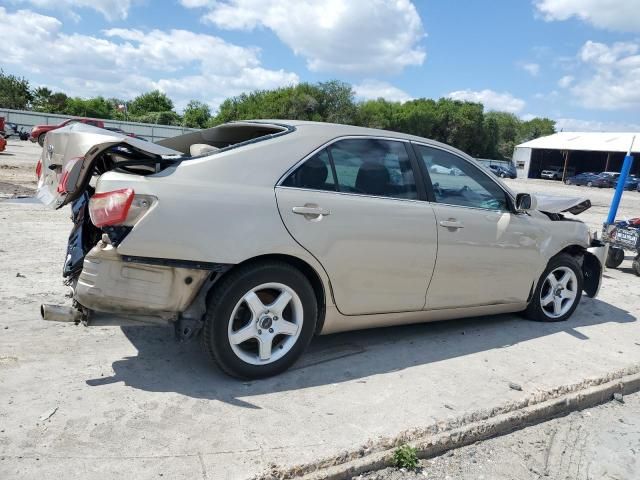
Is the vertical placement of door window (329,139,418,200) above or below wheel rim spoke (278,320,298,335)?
above

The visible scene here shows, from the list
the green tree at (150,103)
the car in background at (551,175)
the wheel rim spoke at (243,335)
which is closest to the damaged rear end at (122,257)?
the wheel rim spoke at (243,335)

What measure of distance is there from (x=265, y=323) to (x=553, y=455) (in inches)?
75.2

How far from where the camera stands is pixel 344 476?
2.79 metres

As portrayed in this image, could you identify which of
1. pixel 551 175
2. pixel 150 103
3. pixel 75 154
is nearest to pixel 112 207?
pixel 75 154

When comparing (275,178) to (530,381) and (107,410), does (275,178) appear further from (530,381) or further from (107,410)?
(530,381)

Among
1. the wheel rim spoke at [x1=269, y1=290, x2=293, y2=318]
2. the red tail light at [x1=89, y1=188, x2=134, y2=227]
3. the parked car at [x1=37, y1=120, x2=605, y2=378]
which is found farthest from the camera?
the wheel rim spoke at [x1=269, y1=290, x2=293, y2=318]

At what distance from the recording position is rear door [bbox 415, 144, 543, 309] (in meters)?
4.36

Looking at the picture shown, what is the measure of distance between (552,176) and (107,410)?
63.0 meters

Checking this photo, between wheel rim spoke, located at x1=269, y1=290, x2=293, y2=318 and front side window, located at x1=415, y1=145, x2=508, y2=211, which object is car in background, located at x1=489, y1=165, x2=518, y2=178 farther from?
wheel rim spoke, located at x1=269, y1=290, x2=293, y2=318

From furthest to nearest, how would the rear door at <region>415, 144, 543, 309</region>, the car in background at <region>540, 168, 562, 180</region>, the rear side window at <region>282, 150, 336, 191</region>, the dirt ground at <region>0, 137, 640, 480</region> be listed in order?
1. the car in background at <region>540, 168, 562, 180</region>
2. the rear door at <region>415, 144, 543, 309</region>
3. the rear side window at <region>282, 150, 336, 191</region>
4. the dirt ground at <region>0, 137, 640, 480</region>

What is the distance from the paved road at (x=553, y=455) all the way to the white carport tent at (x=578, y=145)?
59.0 m

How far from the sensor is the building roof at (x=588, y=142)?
57394 millimetres

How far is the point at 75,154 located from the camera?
11.3 feet

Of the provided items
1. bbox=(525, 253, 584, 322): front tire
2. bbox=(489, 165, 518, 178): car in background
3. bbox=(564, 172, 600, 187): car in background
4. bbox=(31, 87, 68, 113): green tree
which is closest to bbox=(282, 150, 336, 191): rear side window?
bbox=(525, 253, 584, 322): front tire
